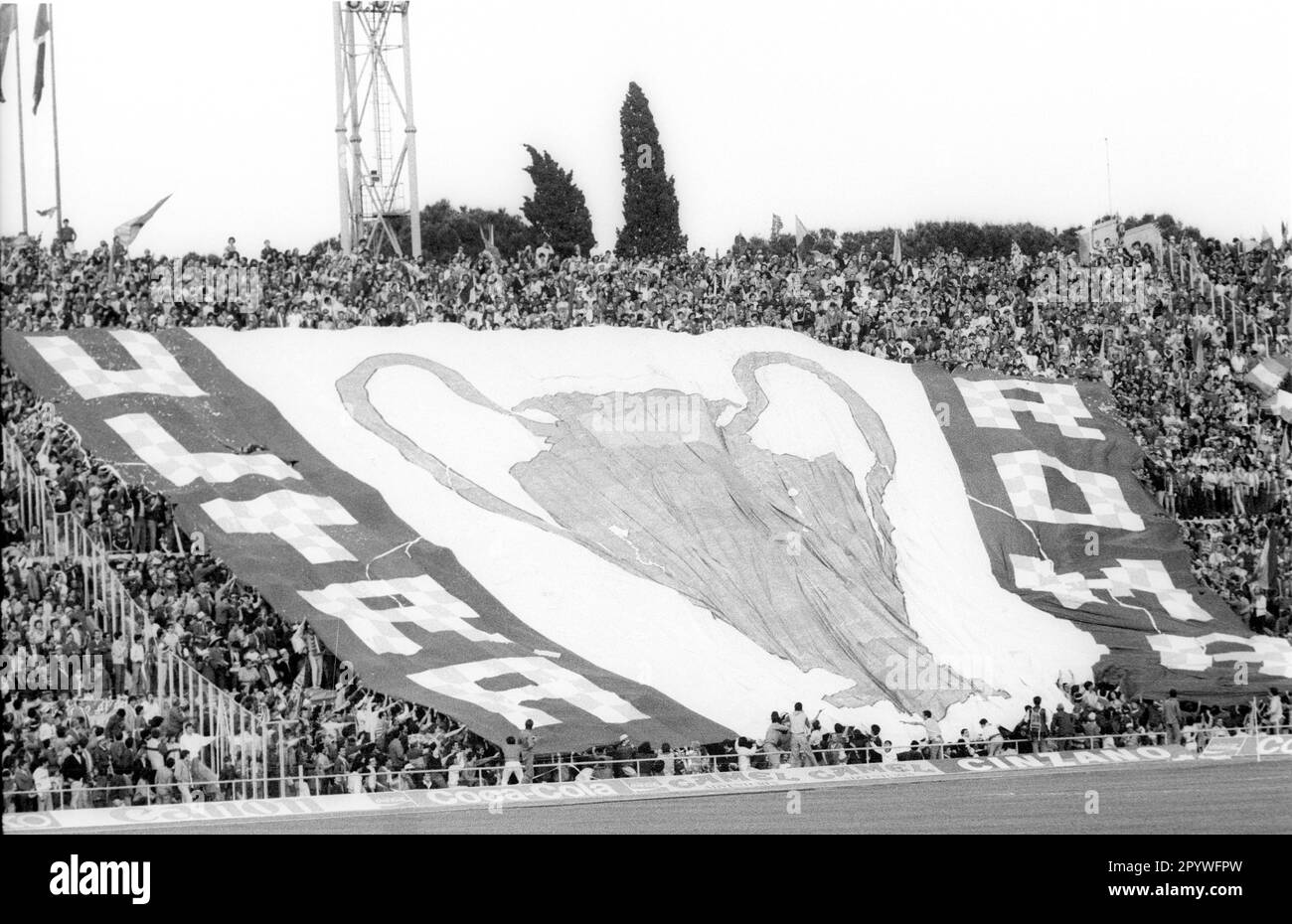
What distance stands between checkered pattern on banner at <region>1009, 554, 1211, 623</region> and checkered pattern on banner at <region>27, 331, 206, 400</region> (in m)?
12.5

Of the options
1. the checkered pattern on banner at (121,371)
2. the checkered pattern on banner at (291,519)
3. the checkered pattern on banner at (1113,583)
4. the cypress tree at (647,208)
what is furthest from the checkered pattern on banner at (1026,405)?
the cypress tree at (647,208)

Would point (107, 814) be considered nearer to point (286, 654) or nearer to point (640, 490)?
point (286, 654)

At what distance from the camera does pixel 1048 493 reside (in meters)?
28.5

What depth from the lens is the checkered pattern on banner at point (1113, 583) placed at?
86.6 feet

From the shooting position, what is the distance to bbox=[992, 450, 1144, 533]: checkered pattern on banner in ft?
92.2

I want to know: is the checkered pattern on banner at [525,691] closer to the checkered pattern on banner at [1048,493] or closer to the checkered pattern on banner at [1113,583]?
the checkered pattern on banner at [1113,583]

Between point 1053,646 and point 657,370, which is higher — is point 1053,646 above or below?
below

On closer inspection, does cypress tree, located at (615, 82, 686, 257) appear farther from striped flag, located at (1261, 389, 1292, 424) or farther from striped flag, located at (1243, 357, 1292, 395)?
striped flag, located at (1261, 389, 1292, 424)

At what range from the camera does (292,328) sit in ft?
92.1

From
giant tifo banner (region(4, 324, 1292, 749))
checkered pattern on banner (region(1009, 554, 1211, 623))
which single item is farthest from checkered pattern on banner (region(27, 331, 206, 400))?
checkered pattern on banner (region(1009, 554, 1211, 623))

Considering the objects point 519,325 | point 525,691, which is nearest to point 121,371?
point 519,325

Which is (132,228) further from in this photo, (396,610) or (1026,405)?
(1026,405)
